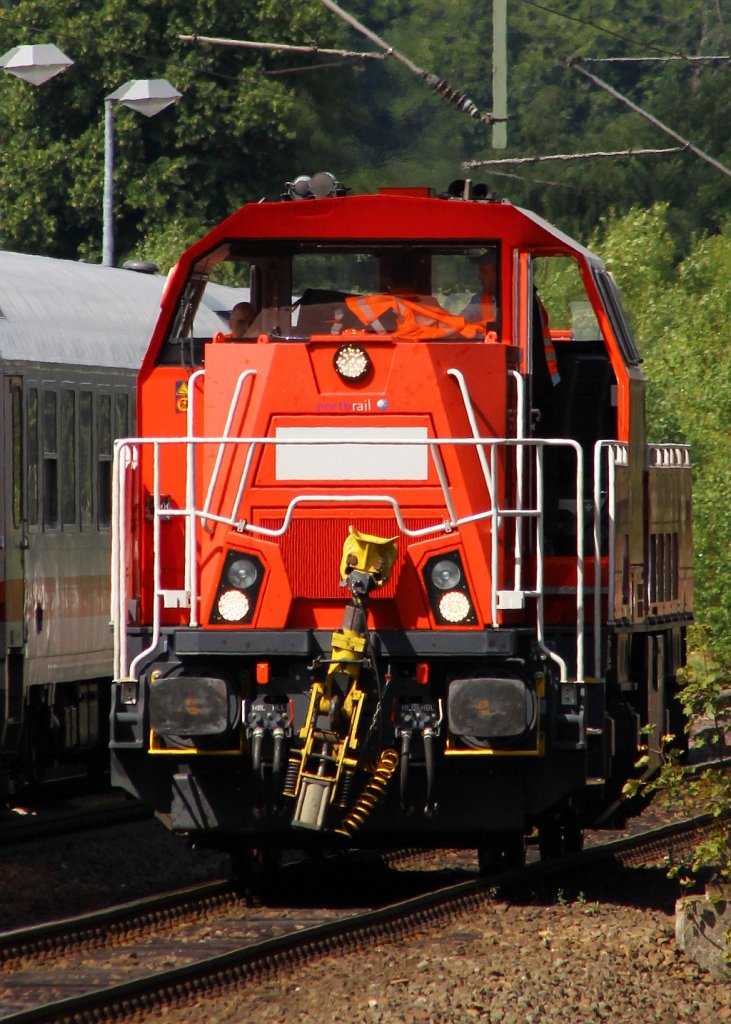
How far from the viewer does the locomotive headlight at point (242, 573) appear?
9852 mm

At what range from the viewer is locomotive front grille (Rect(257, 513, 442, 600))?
9883mm

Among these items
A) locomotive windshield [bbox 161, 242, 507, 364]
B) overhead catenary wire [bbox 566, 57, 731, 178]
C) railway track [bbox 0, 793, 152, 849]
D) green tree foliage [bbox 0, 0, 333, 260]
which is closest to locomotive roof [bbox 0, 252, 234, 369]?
locomotive windshield [bbox 161, 242, 507, 364]

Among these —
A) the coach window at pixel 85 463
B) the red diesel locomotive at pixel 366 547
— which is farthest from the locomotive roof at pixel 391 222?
the coach window at pixel 85 463

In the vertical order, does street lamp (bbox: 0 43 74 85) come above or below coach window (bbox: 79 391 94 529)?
above

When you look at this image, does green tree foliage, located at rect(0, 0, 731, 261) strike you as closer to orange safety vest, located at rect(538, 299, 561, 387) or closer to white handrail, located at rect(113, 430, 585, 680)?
orange safety vest, located at rect(538, 299, 561, 387)

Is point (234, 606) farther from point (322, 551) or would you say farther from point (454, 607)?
point (454, 607)

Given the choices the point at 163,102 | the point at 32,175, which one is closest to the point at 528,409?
the point at 163,102

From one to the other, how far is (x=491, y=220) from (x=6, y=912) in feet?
14.9

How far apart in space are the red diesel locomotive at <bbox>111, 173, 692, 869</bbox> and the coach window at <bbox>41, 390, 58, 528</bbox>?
381 cm

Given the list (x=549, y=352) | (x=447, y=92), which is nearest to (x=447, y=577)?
(x=549, y=352)

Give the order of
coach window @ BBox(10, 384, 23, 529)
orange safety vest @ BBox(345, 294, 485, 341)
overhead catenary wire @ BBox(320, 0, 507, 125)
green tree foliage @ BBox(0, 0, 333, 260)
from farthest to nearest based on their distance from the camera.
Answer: green tree foliage @ BBox(0, 0, 333, 260) < overhead catenary wire @ BBox(320, 0, 507, 125) < coach window @ BBox(10, 384, 23, 529) < orange safety vest @ BBox(345, 294, 485, 341)

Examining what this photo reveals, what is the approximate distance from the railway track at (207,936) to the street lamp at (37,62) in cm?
1191

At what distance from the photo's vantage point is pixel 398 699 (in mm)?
9727

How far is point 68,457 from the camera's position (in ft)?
49.7
